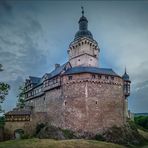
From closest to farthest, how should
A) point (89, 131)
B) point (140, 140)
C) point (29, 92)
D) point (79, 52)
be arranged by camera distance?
1. point (89, 131)
2. point (140, 140)
3. point (79, 52)
4. point (29, 92)

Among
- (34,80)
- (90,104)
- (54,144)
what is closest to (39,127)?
(90,104)

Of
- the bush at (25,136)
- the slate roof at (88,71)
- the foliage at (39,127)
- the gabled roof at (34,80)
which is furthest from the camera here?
the gabled roof at (34,80)

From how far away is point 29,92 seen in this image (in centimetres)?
6238

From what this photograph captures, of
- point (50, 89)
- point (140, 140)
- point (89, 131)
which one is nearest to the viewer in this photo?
point (89, 131)

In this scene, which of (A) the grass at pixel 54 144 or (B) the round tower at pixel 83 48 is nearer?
(A) the grass at pixel 54 144

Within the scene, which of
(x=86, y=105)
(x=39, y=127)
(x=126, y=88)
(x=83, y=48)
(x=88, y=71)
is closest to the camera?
(x=86, y=105)

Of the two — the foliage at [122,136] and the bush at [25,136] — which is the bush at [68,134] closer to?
the foliage at [122,136]

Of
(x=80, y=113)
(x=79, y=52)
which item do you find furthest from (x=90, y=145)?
(x=79, y=52)

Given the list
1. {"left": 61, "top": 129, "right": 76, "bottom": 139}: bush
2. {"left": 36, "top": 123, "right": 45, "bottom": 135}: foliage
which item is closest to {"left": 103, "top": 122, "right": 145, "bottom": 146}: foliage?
{"left": 61, "top": 129, "right": 76, "bottom": 139}: bush

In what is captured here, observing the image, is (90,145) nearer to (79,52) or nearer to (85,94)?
(85,94)

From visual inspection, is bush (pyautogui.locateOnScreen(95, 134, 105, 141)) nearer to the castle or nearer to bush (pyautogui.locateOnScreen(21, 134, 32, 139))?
the castle

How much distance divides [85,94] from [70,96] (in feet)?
9.47

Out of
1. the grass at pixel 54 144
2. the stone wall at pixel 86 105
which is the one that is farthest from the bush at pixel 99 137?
the grass at pixel 54 144

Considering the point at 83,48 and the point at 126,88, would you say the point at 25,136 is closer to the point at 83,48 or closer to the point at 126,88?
the point at 83,48
